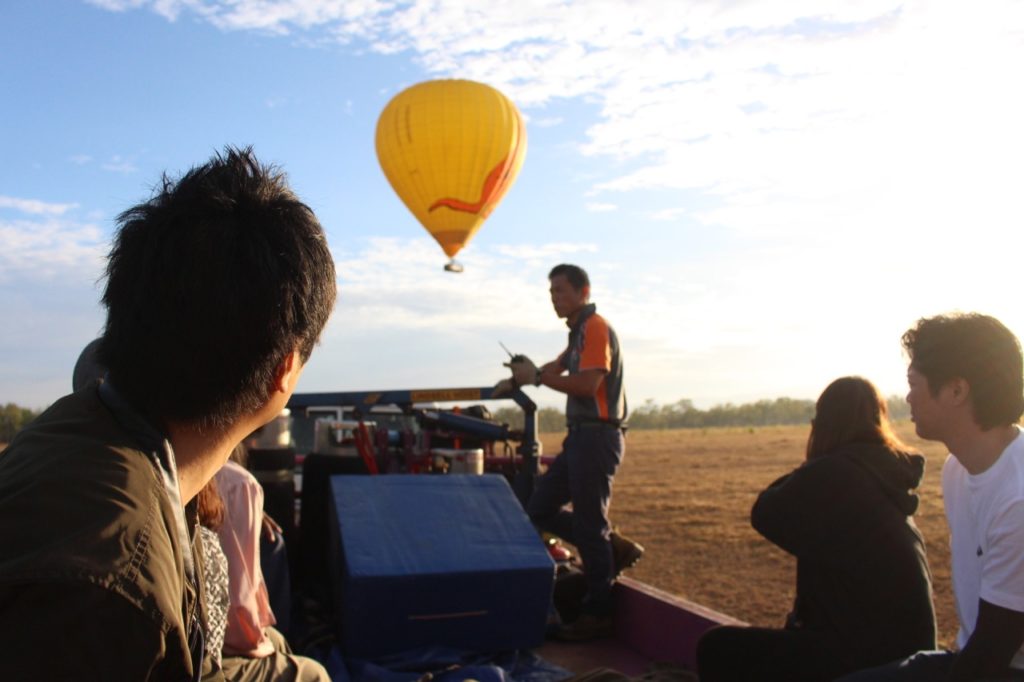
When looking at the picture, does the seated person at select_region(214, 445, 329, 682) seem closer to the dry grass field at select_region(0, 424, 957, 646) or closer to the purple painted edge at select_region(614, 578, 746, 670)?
the purple painted edge at select_region(614, 578, 746, 670)

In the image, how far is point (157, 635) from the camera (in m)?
1.05

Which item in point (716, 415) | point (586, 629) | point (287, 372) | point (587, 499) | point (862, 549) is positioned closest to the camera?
point (287, 372)

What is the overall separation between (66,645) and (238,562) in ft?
7.17

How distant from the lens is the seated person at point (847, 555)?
3.22 meters

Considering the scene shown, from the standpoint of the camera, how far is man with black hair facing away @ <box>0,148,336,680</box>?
999mm

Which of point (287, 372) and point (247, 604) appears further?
point (247, 604)

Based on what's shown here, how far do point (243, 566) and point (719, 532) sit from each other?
37.1 feet

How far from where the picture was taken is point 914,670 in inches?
111

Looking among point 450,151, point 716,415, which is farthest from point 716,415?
point 450,151

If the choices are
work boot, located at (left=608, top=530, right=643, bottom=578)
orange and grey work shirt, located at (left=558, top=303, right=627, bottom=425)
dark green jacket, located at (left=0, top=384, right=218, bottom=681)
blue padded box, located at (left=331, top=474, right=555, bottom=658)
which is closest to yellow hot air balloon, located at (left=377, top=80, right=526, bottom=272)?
orange and grey work shirt, located at (left=558, top=303, right=627, bottom=425)

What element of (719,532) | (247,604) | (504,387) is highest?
(504,387)

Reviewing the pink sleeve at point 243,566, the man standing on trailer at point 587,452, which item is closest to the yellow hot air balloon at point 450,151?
the man standing on trailer at point 587,452

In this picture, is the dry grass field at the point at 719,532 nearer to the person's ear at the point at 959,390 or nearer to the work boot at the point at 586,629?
the work boot at the point at 586,629

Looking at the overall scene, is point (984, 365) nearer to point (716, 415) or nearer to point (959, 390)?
point (959, 390)
